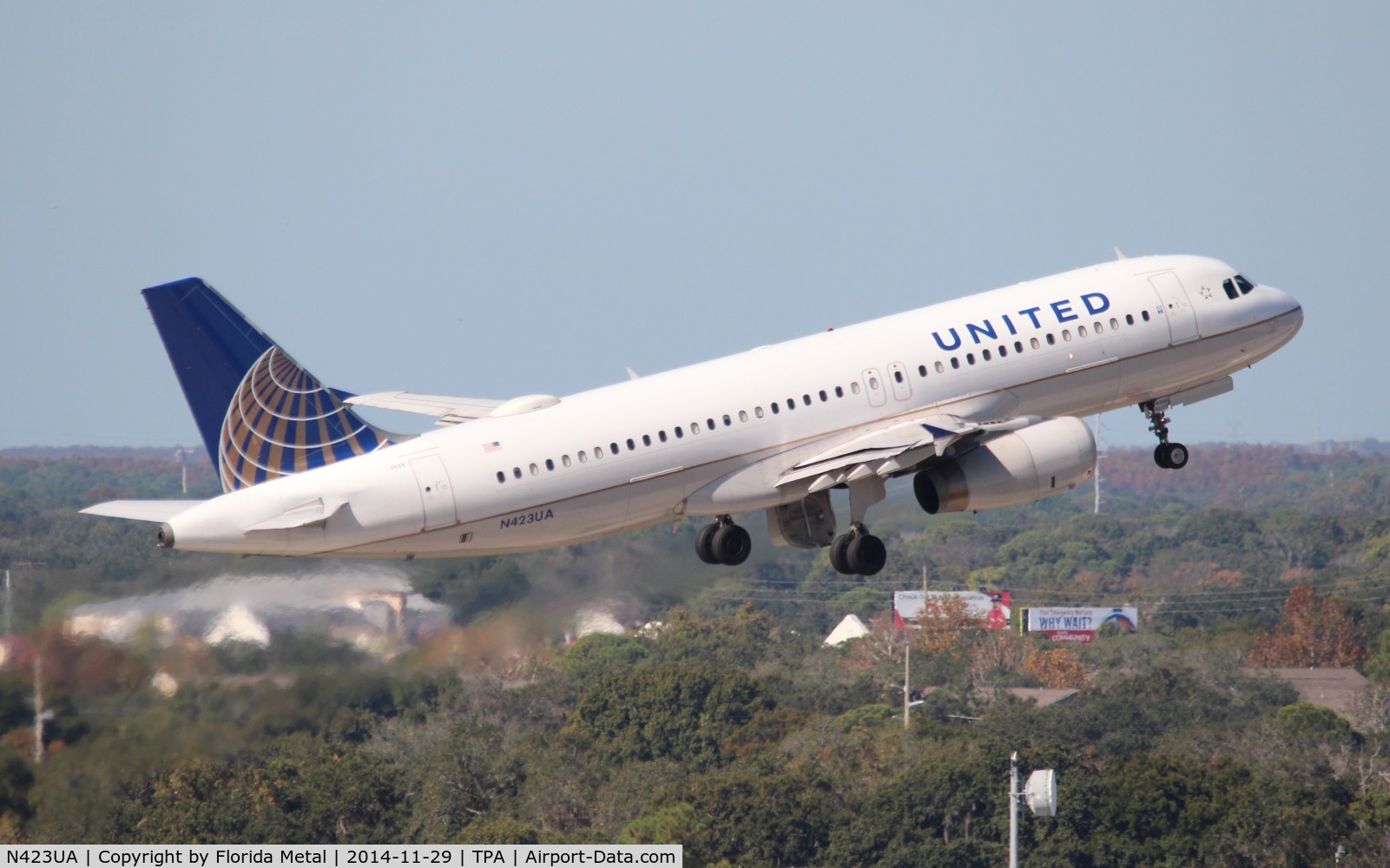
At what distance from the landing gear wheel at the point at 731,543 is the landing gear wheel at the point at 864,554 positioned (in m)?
3.21

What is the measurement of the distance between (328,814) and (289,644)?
4857 centimetres

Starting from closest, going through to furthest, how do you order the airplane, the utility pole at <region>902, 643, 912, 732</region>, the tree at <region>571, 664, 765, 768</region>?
the airplane < the tree at <region>571, 664, 765, 768</region> < the utility pole at <region>902, 643, 912, 732</region>

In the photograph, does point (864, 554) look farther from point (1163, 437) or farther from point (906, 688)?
point (906, 688)

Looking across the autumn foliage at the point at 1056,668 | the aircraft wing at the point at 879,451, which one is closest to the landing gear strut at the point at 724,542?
the aircraft wing at the point at 879,451

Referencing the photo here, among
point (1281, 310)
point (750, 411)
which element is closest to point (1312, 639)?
point (1281, 310)

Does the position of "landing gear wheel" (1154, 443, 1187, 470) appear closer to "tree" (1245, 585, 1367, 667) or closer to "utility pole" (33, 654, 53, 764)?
"utility pole" (33, 654, 53, 764)

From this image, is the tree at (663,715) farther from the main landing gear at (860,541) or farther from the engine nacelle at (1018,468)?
the engine nacelle at (1018,468)

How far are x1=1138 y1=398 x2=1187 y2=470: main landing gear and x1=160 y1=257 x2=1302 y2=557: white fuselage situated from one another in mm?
534

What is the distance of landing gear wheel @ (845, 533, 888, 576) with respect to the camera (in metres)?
45.4

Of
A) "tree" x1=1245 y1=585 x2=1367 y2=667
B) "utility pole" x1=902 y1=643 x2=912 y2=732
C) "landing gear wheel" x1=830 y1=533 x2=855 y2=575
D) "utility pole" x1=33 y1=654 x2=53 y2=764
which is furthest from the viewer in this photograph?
"tree" x1=1245 y1=585 x2=1367 y2=667
